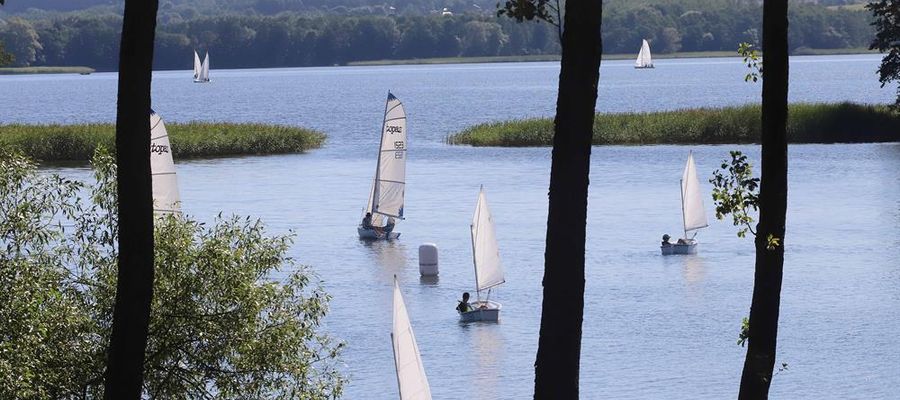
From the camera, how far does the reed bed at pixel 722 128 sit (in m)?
90.4

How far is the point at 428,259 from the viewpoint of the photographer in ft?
160

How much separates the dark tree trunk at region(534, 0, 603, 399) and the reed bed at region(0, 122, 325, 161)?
68.8 meters

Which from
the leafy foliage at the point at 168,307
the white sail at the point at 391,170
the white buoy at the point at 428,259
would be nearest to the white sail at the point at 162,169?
the white sail at the point at 391,170

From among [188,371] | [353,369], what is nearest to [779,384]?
[353,369]

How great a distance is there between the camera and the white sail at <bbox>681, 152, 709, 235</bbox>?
54.8 meters

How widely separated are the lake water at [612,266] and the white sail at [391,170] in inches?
62.3

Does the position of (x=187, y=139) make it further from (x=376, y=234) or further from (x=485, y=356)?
(x=485, y=356)

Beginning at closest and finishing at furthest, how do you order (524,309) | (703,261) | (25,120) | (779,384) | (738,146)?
1. (779,384)
2. (524,309)
3. (703,261)
4. (738,146)
5. (25,120)

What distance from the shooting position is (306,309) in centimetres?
2173

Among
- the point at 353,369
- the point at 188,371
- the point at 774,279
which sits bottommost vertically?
the point at 353,369

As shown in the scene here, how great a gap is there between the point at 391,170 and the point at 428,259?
11646mm

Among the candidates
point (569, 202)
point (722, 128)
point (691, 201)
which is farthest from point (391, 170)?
point (569, 202)

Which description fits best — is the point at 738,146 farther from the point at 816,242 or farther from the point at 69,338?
the point at 69,338

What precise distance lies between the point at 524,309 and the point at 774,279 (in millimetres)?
25795
